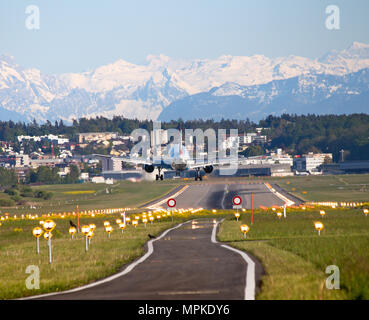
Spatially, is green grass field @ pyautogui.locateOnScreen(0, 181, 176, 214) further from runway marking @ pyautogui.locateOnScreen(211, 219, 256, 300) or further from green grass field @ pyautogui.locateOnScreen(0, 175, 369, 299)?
runway marking @ pyautogui.locateOnScreen(211, 219, 256, 300)

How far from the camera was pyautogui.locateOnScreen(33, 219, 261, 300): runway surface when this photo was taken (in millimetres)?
21719

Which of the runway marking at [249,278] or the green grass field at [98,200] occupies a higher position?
the runway marking at [249,278]

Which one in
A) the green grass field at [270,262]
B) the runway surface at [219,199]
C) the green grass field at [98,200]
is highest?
the green grass field at [270,262]

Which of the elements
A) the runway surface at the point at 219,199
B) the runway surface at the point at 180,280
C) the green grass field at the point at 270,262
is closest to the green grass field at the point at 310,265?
the green grass field at the point at 270,262

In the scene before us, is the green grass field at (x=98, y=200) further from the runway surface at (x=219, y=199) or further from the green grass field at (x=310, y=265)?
the green grass field at (x=310, y=265)

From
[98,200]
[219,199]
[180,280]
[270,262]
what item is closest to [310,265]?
[270,262]

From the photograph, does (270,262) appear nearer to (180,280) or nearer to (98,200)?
(180,280)

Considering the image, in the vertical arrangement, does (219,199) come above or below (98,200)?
above

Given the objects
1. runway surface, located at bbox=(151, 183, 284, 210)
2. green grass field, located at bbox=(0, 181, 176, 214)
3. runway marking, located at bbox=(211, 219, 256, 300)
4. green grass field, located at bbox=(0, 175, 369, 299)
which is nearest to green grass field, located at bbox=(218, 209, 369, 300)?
green grass field, located at bbox=(0, 175, 369, 299)

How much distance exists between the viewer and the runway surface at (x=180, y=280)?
21719 mm

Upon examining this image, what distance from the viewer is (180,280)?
985 inches

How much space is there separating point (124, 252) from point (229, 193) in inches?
4767

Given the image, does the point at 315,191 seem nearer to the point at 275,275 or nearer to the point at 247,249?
the point at 247,249
